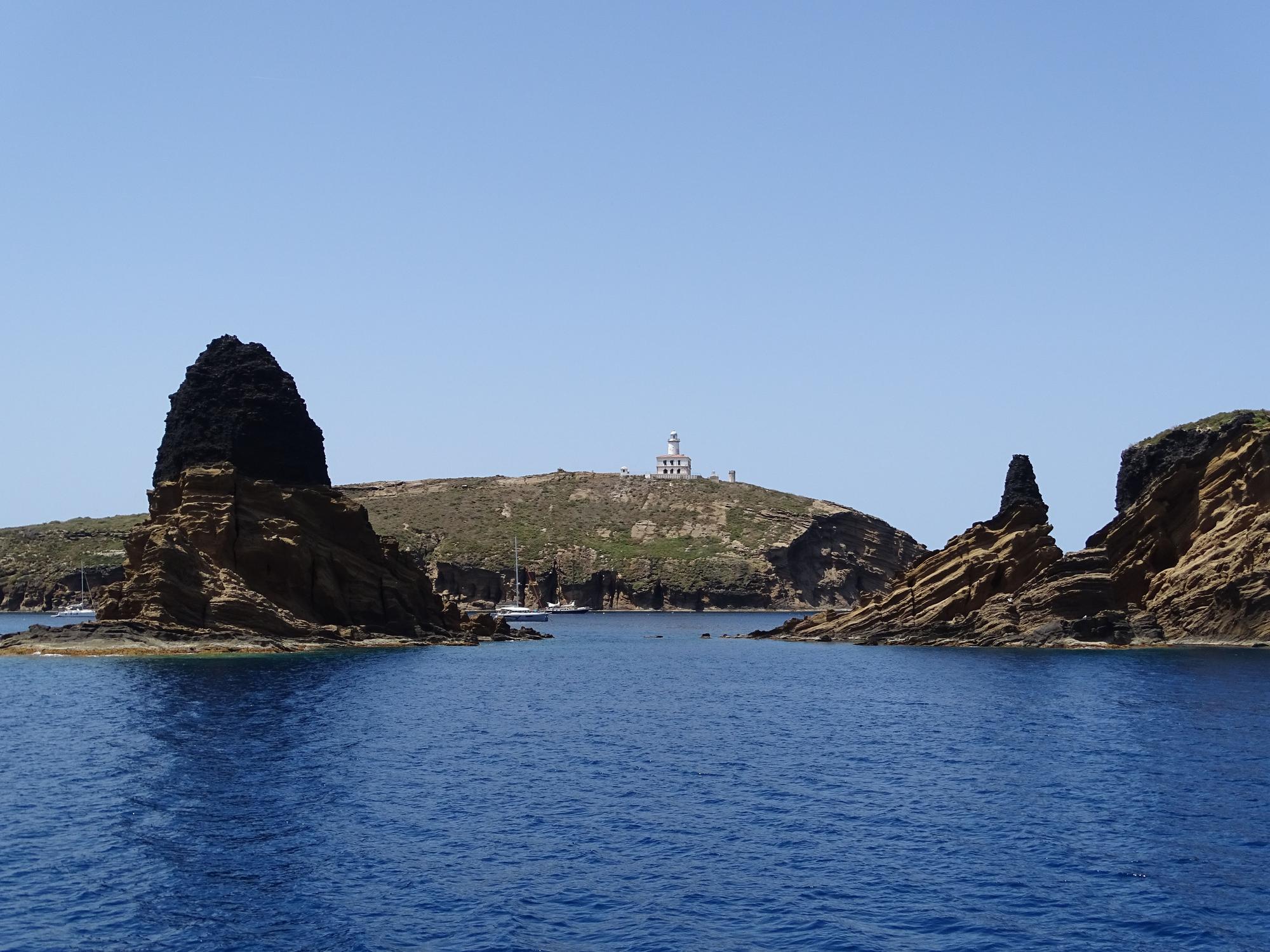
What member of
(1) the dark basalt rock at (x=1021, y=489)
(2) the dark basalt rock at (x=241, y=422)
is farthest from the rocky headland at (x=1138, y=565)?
(2) the dark basalt rock at (x=241, y=422)

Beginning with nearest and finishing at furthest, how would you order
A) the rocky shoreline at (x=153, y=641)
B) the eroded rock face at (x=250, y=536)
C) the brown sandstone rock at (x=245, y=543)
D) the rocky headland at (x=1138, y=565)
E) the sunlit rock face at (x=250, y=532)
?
the rocky shoreline at (x=153, y=641), the brown sandstone rock at (x=245, y=543), the eroded rock face at (x=250, y=536), the sunlit rock face at (x=250, y=532), the rocky headland at (x=1138, y=565)

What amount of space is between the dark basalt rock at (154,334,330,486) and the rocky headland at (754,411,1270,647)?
5639cm

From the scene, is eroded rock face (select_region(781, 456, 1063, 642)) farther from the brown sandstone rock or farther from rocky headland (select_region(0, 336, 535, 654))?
the brown sandstone rock

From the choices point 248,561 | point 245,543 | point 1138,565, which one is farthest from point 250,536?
point 1138,565

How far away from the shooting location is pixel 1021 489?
110 meters

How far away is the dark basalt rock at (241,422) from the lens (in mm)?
103500

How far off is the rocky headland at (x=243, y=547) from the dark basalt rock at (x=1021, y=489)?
53.6 meters

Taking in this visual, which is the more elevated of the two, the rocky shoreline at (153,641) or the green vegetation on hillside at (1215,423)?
the green vegetation on hillside at (1215,423)

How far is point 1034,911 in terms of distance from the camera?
3022 centimetres

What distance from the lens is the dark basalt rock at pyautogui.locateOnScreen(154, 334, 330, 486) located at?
103500mm

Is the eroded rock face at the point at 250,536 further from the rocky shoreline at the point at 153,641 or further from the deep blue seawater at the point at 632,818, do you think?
the deep blue seawater at the point at 632,818

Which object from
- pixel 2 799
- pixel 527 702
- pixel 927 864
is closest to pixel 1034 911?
pixel 927 864

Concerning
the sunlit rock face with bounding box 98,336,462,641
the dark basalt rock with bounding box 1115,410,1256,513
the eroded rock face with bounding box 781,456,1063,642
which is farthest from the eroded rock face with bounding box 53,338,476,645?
the dark basalt rock with bounding box 1115,410,1256,513

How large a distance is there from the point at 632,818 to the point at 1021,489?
3057 inches
